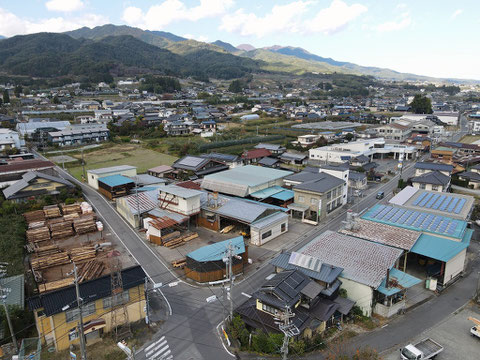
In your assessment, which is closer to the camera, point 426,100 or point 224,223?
point 224,223

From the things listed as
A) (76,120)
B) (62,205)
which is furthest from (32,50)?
(62,205)

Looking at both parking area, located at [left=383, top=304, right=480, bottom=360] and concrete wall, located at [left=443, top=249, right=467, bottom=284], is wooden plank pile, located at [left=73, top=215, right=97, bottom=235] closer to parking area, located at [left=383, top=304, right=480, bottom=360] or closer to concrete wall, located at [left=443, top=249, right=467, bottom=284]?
parking area, located at [left=383, top=304, right=480, bottom=360]

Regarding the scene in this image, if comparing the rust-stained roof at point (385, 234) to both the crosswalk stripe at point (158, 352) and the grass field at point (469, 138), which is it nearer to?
the crosswalk stripe at point (158, 352)

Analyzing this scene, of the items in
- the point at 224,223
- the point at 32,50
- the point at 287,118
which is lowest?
the point at 224,223

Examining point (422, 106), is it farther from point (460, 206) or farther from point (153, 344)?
point (153, 344)

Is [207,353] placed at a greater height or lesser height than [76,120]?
Result: lesser

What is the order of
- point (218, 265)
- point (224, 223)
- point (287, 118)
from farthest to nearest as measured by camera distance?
1. point (287, 118)
2. point (224, 223)
3. point (218, 265)

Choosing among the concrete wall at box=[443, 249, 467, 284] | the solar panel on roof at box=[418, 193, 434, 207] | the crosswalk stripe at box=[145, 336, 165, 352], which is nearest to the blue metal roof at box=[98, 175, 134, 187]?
the crosswalk stripe at box=[145, 336, 165, 352]

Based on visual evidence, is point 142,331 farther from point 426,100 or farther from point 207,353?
point 426,100
